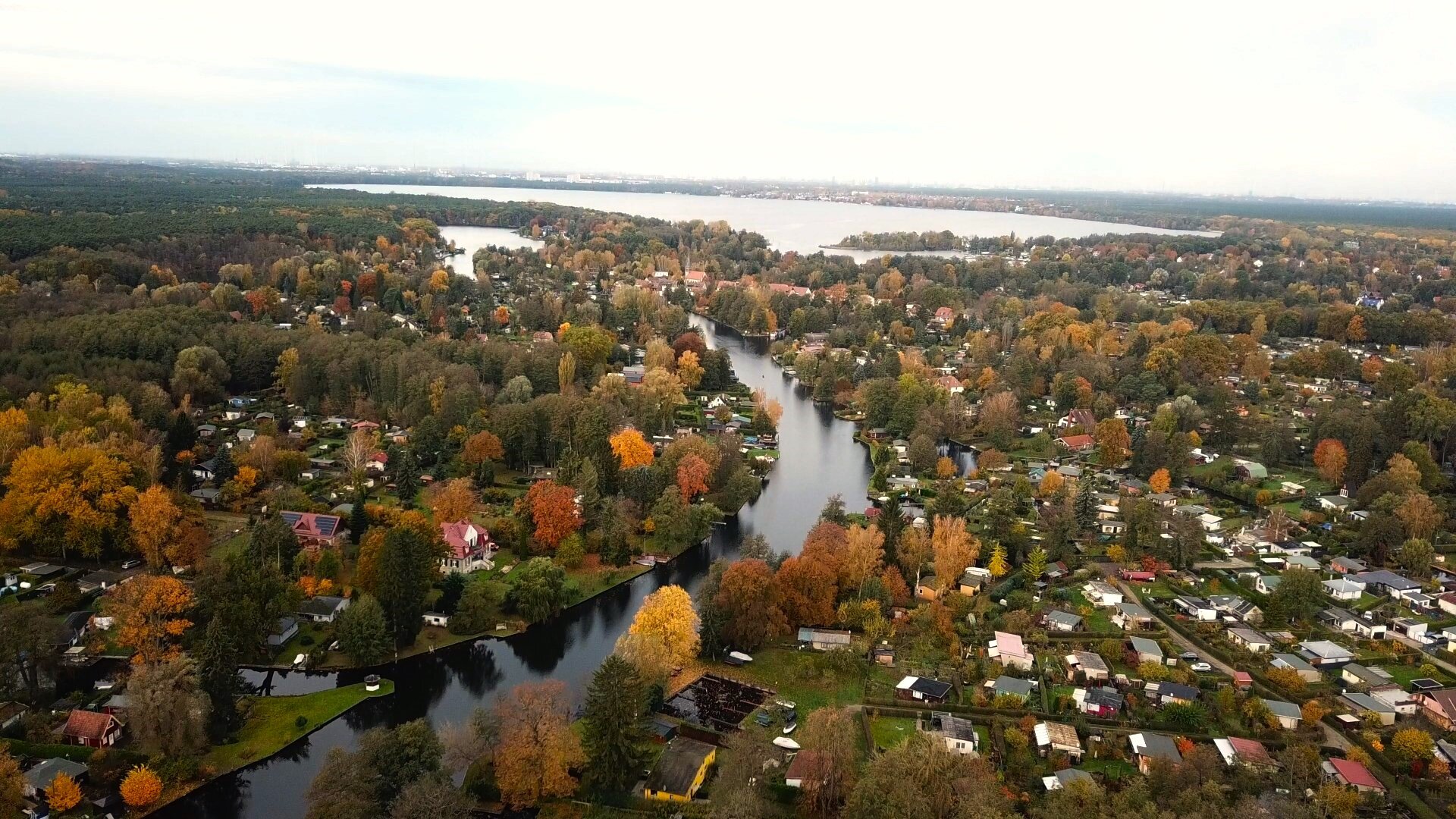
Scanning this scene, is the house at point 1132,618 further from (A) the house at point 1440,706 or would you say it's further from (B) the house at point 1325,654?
(A) the house at point 1440,706

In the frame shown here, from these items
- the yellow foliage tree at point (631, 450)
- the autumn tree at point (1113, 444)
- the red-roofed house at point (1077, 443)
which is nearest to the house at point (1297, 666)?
the autumn tree at point (1113, 444)

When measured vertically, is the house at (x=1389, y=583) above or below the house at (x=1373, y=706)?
above

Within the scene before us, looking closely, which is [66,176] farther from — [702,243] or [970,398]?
[970,398]

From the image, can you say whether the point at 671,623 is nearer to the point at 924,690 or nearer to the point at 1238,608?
the point at 924,690

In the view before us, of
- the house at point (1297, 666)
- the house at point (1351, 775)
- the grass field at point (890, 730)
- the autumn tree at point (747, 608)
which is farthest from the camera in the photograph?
the autumn tree at point (747, 608)

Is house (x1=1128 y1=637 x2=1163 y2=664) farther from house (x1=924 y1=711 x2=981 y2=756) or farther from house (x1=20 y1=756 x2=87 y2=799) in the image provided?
house (x1=20 y1=756 x2=87 y2=799)

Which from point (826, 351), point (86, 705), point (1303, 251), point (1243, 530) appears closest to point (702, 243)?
point (826, 351)

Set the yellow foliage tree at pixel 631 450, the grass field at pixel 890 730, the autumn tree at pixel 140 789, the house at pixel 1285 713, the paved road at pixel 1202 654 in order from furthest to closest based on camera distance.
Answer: the yellow foliage tree at pixel 631 450 → the house at pixel 1285 713 → the paved road at pixel 1202 654 → the grass field at pixel 890 730 → the autumn tree at pixel 140 789
